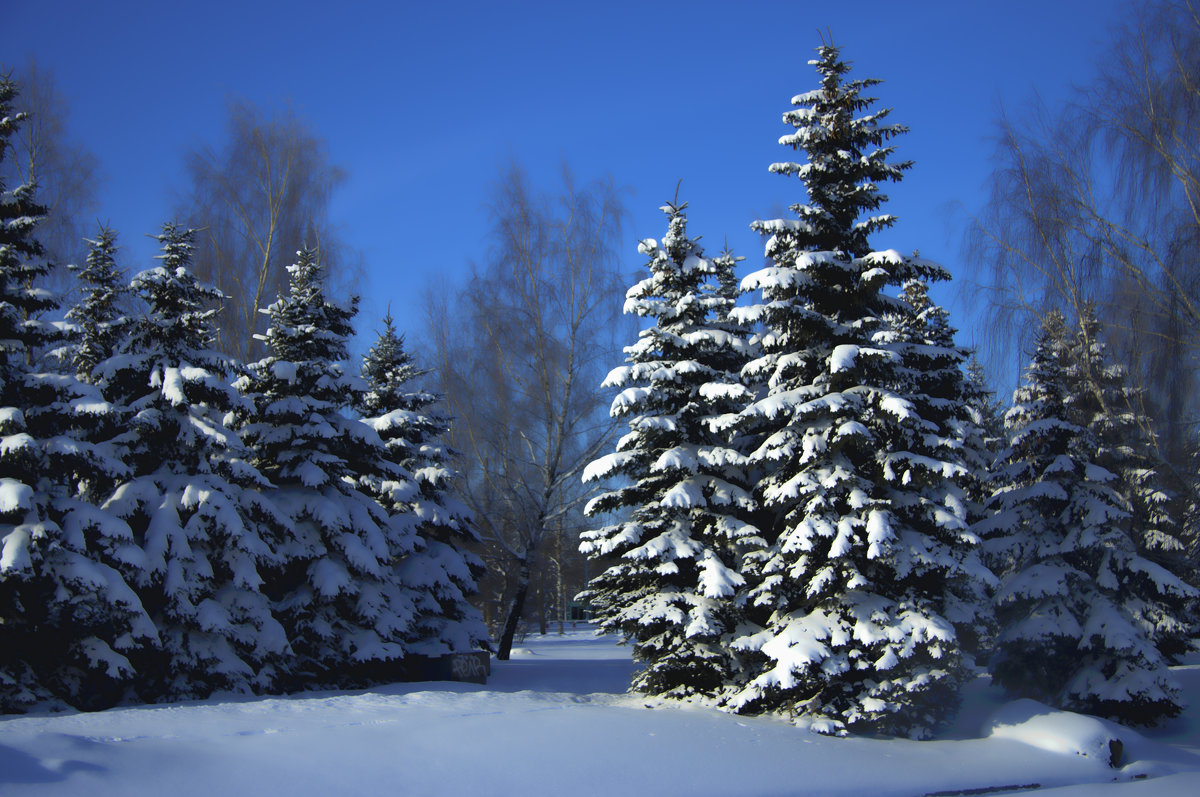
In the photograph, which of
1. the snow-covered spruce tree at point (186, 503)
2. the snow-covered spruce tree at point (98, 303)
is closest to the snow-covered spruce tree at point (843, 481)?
the snow-covered spruce tree at point (186, 503)

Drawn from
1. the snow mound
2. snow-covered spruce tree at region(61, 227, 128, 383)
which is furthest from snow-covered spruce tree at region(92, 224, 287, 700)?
the snow mound

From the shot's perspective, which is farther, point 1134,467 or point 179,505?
point 1134,467

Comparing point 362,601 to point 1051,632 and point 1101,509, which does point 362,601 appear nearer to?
point 1051,632

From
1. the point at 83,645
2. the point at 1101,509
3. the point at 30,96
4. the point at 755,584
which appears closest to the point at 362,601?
the point at 83,645

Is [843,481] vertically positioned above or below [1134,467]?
below

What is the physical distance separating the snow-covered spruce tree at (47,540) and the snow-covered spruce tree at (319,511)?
10.1 ft

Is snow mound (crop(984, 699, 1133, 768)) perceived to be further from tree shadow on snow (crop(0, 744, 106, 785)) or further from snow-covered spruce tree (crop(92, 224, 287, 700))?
tree shadow on snow (crop(0, 744, 106, 785))

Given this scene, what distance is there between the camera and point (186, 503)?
12.4 metres

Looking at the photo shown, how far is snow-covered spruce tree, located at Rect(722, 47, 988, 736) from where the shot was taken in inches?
448

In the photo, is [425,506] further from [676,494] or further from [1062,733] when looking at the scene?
[1062,733]

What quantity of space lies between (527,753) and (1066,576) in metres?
12.9

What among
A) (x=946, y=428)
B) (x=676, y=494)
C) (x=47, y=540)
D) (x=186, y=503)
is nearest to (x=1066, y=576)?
(x=946, y=428)

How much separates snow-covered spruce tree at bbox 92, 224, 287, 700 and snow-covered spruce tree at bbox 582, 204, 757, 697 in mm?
6041

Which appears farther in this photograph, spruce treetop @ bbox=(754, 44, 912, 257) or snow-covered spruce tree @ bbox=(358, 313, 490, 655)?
snow-covered spruce tree @ bbox=(358, 313, 490, 655)
